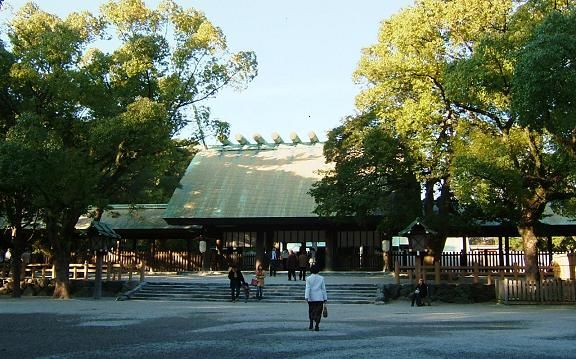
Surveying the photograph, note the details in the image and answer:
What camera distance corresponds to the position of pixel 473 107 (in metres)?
20.9

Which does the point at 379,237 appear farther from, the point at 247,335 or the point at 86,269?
the point at 247,335

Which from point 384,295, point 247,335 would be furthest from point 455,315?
point 247,335

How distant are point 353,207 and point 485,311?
8.90 metres

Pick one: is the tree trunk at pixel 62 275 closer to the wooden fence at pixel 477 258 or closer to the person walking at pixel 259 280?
the person walking at pixel 259 280

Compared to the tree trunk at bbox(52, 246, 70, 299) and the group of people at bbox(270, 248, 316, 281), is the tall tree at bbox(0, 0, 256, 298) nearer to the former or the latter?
the tree trunk at bbox(52, 246, 70, 299)

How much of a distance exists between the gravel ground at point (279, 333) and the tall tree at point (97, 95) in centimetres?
575

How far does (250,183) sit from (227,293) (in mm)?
12861

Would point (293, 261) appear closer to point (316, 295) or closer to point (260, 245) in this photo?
point (260, 245)

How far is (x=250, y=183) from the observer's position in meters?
36.0

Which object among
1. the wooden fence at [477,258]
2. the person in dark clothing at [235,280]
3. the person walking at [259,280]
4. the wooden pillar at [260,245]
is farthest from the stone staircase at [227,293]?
the wooden pillar at [260,245]

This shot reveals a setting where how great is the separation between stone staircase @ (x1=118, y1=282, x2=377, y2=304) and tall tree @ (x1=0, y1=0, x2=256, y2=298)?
11.2 ft

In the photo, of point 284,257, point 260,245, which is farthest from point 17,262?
point 284,257

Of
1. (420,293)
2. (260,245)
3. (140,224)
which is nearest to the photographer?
(420,293)

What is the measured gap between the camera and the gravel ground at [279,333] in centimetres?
934
